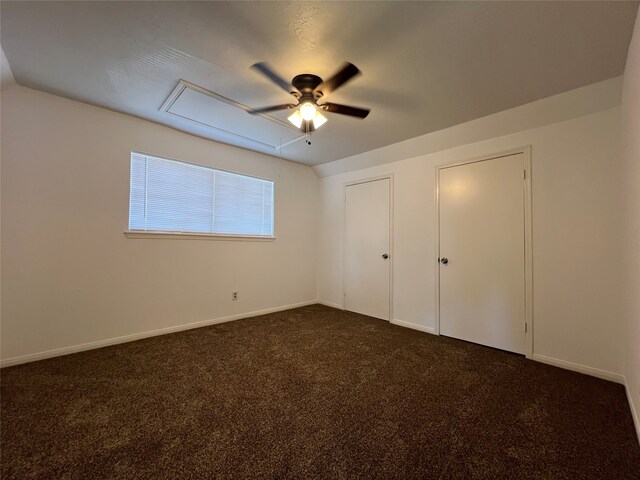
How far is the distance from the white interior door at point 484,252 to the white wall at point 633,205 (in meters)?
0.77

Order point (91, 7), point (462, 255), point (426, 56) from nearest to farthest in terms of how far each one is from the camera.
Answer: point (91, 7)
point (426, 56)
point (462, 255)

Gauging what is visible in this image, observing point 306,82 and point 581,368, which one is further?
point 581,368

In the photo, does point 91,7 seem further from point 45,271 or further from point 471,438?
point 471,438

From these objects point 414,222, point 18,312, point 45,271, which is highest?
point 414,222

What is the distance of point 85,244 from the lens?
263 cm

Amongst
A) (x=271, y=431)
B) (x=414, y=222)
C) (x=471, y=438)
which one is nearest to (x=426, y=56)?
(x=414, y=222)

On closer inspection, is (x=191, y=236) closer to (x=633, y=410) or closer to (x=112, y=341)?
(x=112, y=341)

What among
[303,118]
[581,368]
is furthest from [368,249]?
[581,368]

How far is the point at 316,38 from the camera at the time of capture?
66.1 inches

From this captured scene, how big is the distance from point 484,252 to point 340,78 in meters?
2.37

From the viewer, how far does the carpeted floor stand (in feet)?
4.30

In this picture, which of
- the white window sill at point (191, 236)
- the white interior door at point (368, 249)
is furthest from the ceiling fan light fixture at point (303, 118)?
the white window sill at point (191, 236)

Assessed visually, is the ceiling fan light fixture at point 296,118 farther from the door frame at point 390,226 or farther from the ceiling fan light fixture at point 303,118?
the door frame at point 390,226

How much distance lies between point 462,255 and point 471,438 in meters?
1.98
